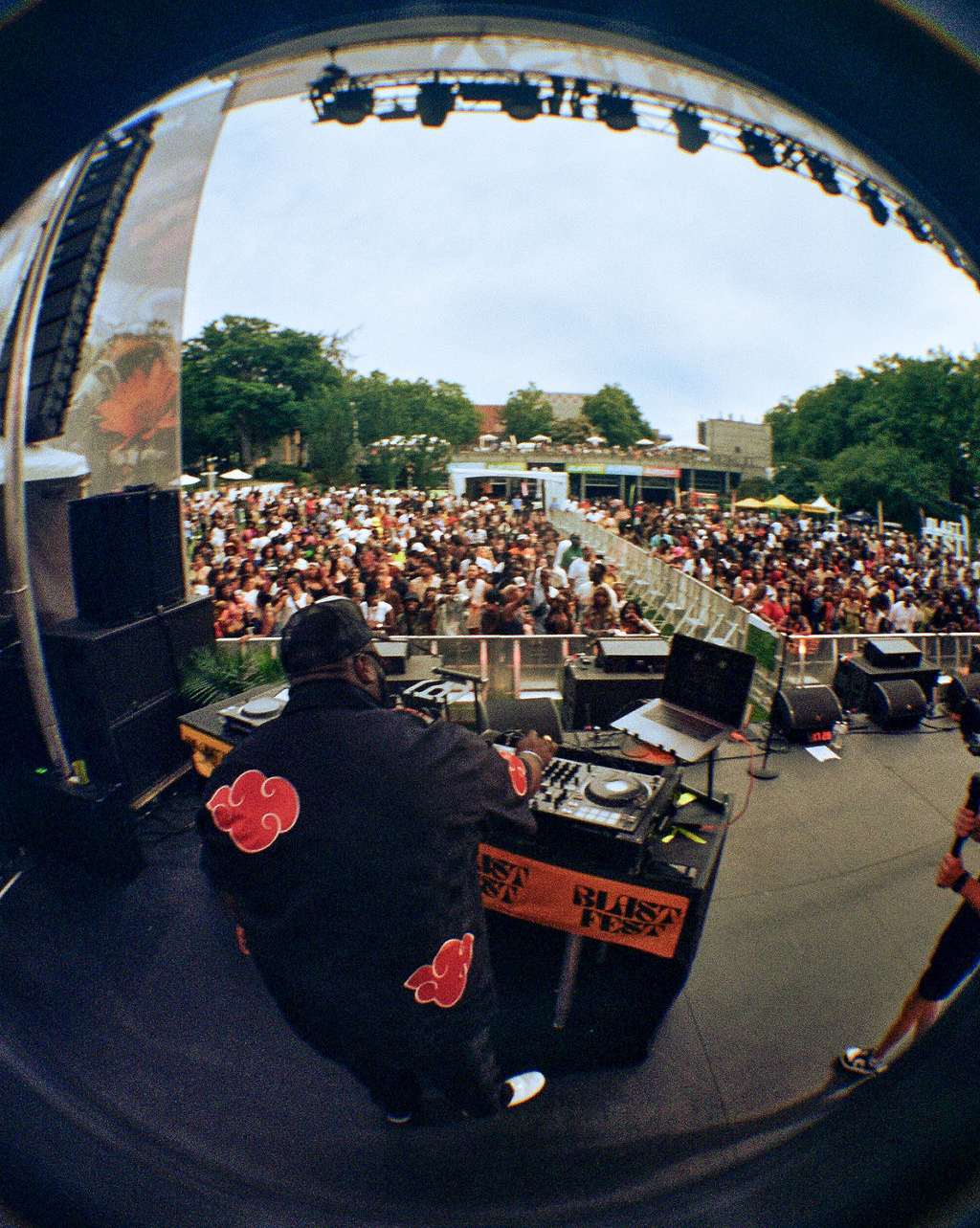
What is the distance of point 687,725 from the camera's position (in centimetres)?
325

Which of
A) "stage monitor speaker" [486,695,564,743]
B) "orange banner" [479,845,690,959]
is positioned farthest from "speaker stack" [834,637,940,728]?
"orange banner" [479,845,690,959]

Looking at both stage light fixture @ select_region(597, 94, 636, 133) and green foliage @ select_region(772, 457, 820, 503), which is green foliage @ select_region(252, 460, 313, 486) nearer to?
stage light fixture @ select_region(597, 94, 636, 133)

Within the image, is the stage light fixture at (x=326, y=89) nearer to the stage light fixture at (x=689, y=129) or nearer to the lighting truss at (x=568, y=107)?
the lighting truss at (x=568, y=107)

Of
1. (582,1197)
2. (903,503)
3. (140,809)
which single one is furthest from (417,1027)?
(140,809)

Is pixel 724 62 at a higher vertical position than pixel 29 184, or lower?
higher

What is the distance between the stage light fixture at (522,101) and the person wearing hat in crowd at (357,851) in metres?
1.37

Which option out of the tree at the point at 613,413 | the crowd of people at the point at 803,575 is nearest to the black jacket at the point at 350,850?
the tree at the point at 613,413


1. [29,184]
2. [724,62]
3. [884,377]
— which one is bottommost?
[884,377]

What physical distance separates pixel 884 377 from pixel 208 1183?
2.77m

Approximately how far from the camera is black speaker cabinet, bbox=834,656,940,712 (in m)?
5.44

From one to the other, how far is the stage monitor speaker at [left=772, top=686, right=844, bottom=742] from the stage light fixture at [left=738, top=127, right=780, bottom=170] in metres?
4.27

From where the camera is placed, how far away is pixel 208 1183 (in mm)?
1183

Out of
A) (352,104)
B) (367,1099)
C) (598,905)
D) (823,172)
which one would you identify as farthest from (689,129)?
(367,1099)

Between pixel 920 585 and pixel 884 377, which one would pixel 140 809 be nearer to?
pixel 884 377
